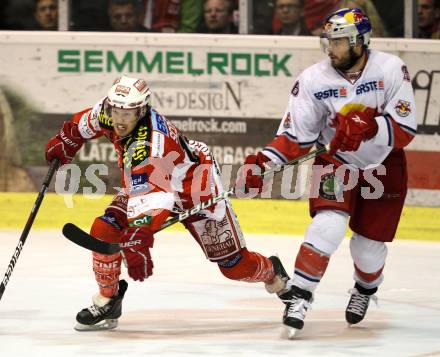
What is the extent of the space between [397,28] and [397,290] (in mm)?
2343

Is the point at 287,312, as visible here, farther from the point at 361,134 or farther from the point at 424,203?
the point at 424,203

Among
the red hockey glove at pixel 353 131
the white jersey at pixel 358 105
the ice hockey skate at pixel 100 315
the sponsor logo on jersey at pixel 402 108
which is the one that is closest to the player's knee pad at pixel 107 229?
the ice hockey skate at pixel 100 315

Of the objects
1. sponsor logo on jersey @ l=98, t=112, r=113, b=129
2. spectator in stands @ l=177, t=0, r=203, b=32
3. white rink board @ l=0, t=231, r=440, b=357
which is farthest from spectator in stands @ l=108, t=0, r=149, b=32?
sponsor logo on jersey @ l=98, t=112, r=113, b=129

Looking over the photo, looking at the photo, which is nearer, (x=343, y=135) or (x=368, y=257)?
(x=343, y=135)

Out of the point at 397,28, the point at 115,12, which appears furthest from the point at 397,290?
the point at 115,12

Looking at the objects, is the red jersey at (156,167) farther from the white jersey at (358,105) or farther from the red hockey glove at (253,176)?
the white jersey at (358,105)

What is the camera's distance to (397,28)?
324 inches

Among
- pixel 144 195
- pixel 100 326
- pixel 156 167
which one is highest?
pixel 156 167

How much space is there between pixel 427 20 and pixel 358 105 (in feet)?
10.3

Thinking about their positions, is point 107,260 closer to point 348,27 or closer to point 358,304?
point 358,304

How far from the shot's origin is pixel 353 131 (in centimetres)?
Result: 510

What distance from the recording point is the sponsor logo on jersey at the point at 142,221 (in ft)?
16.3

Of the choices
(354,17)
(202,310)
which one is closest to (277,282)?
(202,310)

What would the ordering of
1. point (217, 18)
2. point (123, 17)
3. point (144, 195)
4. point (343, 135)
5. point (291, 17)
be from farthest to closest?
point (123, 17), point (217, 18), point (291, 17), point (343, 135), point (144, 195)
